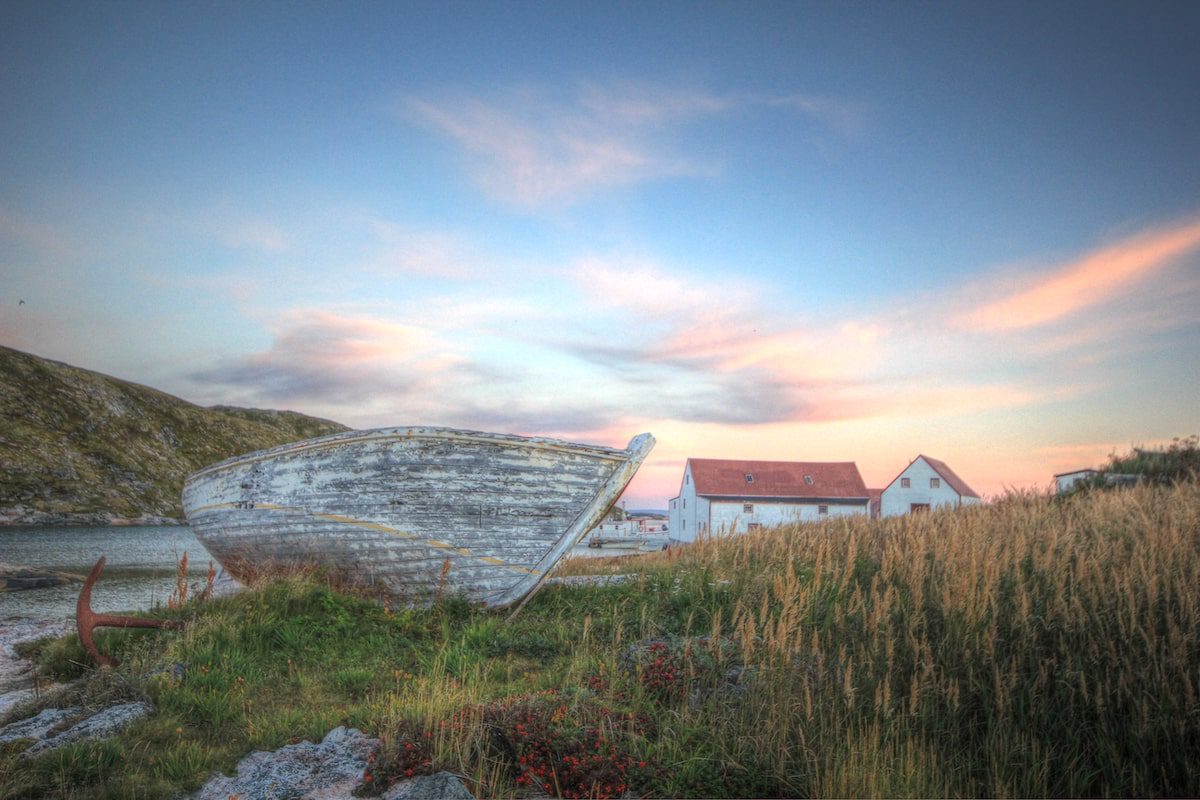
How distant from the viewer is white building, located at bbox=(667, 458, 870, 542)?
4622 centimetres

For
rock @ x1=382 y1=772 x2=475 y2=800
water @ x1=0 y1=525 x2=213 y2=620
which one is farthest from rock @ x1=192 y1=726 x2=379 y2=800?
water @ x1=0 y1=525 x2=213 y2=620

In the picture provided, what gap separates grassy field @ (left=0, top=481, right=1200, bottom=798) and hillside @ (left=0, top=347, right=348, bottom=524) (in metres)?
54.3

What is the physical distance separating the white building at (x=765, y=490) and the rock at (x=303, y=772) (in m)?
42.3

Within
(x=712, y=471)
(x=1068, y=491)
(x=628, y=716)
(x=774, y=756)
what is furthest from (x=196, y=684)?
(x=712, y=471)

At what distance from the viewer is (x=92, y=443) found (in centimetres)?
7006

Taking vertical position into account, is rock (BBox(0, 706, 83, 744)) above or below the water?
above

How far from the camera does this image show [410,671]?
6457 mm

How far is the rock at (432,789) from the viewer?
3.61m

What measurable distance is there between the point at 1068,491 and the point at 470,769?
48.4 ft

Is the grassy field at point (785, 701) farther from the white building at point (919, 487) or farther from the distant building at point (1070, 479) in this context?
the white building at point (919, 487)

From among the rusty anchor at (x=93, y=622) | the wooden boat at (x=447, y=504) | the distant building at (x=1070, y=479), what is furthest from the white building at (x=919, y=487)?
the rusty anchor at (x=93, y=622)

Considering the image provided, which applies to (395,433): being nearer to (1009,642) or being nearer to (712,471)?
(1009,642)

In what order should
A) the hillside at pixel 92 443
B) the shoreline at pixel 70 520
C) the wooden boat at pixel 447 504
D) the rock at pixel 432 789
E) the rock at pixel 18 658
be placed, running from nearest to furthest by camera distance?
1. the rock at pixel 432 789
2. the rock at pixel 18 658
3. the wooden boat at pixel 447 504
4. the shoreline at pixel 70 520
5. the hillside at pixel 92 443

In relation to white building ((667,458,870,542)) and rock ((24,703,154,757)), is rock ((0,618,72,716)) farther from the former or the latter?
white building ((667,458,870,542))
